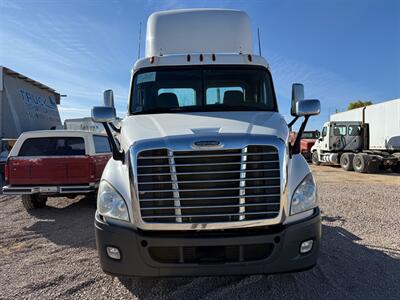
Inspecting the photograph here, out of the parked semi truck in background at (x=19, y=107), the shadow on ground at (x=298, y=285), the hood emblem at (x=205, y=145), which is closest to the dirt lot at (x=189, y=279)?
the shadow on ground at (x=298, y=285)

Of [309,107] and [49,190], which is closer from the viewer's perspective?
[309,107]

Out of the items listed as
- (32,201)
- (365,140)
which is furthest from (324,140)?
(32,201)

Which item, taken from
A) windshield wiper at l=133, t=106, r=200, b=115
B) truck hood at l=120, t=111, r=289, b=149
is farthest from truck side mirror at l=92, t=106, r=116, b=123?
windshield wiper at l=133, t=106, r=200, b=115

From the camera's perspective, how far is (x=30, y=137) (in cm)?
781

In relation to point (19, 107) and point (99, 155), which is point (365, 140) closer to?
point (99, 155)

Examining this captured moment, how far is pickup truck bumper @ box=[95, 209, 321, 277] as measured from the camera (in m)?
3.18

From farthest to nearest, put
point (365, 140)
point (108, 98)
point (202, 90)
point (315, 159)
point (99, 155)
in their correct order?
point (315, 159) < point (365, 140) < point (99, 155) < point (108, 98) < point (202, 90)

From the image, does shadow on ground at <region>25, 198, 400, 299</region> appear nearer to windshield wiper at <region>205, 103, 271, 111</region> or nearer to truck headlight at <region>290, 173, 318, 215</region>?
truck headlight at <region>290, 173, 318, 215</region>

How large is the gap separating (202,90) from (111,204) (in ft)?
6.85

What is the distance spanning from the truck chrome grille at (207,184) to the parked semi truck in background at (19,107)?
11750 millimetres

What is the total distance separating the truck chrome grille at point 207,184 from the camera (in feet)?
10.7

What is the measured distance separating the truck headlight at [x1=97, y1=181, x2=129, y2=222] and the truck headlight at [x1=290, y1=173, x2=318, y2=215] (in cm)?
158

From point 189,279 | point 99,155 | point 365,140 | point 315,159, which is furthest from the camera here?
point 315,159

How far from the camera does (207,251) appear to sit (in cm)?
324
